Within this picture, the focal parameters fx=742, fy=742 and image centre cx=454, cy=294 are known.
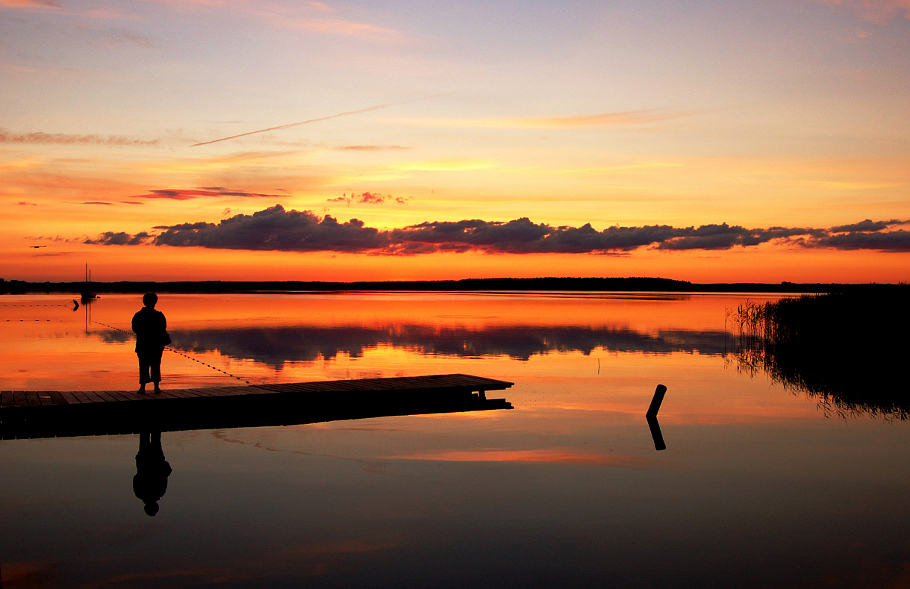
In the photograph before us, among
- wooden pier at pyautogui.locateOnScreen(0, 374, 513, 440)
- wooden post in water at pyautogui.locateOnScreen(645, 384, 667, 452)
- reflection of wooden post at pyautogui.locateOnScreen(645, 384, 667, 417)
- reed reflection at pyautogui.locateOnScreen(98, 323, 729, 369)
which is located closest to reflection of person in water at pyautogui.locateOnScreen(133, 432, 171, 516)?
wooden pier at pyautogui.locateOnScreen(0, 374, 513, 440)

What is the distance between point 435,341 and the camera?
133ft

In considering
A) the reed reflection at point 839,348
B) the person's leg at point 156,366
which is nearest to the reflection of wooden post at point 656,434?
the reed reflection at point 839,348

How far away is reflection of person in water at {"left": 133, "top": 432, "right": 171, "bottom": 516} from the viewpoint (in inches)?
445

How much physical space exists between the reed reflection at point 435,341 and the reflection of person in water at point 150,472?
13186mm

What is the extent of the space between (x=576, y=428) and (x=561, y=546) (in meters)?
7.53

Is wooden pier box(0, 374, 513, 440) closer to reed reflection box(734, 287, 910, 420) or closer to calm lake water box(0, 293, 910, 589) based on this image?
calm lake water box(0, 293, 910, 589)

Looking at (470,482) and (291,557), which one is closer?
(291,557)

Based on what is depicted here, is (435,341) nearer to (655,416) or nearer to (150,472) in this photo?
(655,416)

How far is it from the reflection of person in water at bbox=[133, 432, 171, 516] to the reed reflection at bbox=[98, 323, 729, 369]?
519 inches

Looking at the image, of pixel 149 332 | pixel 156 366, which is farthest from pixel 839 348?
pixel 149 332

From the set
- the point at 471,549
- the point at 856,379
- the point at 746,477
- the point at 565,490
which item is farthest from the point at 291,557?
the point at 856,379

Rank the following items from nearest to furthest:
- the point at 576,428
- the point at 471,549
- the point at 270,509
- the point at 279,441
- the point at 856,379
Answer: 1. the point at 471,549
2. the point at 270,509
3. the point at 279,441
4. the point at 576,428
5. the point at 856,379

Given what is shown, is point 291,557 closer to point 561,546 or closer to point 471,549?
point 471,549

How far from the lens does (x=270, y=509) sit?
10656 millimetres
